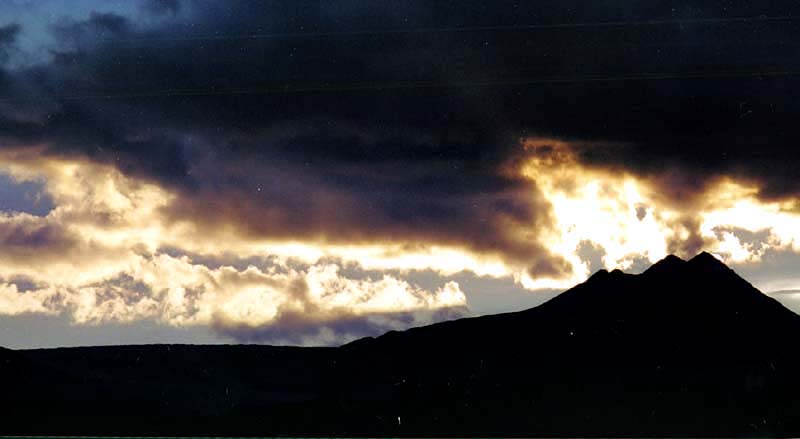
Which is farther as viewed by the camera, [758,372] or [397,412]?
[758,372]

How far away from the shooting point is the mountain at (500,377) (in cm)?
12025

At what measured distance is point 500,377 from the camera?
154 m

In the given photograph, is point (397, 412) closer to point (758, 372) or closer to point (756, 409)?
point (756, 409)

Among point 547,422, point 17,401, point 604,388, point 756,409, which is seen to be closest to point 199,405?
point 17,401

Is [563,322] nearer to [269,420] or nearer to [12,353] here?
[269,420]

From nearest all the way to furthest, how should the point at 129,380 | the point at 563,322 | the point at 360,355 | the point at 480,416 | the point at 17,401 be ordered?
the point at 17,401
the point at 129,380
the point at 480,416
the point at 360,355
the point at 563,322

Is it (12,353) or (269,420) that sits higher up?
(12,353)

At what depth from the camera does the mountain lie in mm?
120250

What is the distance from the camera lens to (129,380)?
124375 millimetres

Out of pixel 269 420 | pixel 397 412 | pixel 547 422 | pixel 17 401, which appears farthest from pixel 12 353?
pixel 547 422

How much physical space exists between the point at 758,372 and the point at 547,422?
1558 inches

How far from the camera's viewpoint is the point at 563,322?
559 feet

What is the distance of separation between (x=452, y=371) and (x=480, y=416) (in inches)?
646

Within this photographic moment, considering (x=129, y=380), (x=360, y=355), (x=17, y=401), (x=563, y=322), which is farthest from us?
(x=563, y=322)
